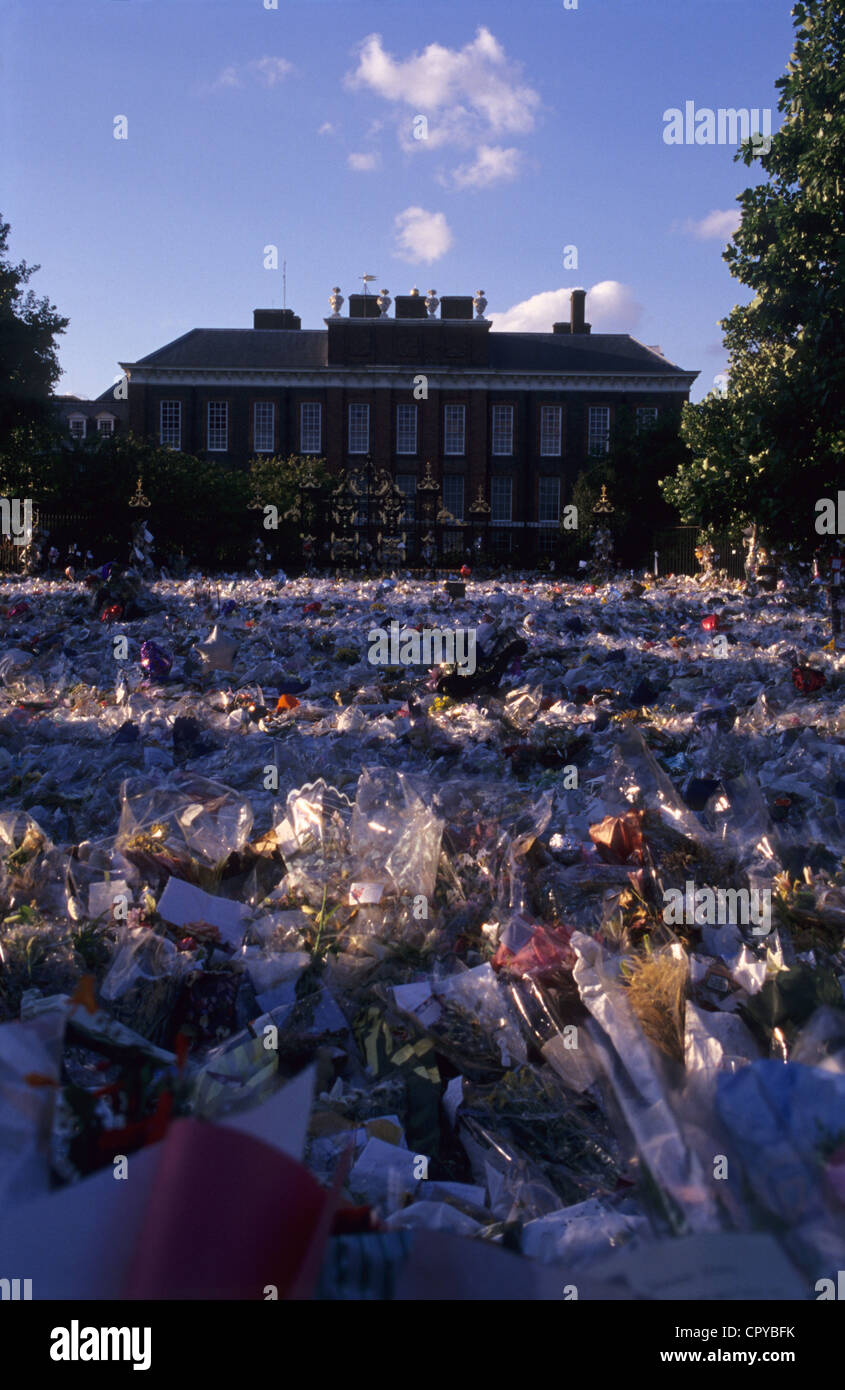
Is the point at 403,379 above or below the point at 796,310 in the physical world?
above

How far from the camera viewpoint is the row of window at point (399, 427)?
137ft

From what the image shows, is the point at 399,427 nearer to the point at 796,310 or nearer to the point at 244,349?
the point at 244,349

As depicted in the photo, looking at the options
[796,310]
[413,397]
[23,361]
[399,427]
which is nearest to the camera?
[796,310]

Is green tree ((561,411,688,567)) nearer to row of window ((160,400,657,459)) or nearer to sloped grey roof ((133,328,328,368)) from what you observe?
row of window ((160,400,657,459))

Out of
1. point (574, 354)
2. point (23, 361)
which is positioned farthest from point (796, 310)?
point (574, 354)

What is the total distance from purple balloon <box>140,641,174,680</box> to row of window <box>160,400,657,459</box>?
116ft

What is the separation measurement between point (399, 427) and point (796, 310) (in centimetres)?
3314

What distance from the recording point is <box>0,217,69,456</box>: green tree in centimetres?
2095

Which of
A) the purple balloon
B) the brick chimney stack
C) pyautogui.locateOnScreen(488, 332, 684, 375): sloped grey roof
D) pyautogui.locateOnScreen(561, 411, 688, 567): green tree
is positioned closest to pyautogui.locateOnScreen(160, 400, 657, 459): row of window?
pyautogui.locateOnScreen(488, 332, 684, 375): sloped grey roof

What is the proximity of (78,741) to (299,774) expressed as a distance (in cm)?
164

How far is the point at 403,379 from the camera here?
137ft

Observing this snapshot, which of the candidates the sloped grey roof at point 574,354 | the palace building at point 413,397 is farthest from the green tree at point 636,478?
the sloped grey roof at point 574,354

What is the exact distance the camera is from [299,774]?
17.9 ft
